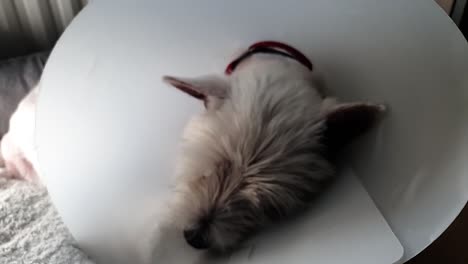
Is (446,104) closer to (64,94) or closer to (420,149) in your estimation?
(420,149)

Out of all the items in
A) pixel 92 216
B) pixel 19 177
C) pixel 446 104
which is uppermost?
pixel 446 104

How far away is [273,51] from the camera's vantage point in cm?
85

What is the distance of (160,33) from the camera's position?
0.87m

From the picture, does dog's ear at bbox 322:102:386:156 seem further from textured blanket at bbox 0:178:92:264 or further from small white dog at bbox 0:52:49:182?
small white dog at bbox 0:52:49:182

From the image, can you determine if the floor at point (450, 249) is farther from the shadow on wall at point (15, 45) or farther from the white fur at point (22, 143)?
the shadow on wall at point (15, 45)

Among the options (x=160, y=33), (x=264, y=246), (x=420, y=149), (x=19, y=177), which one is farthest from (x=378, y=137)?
(x=19, y=177)

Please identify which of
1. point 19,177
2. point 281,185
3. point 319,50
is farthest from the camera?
point 19,177

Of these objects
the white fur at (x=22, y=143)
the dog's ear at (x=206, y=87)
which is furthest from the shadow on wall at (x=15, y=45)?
the dog's ear at (x=206, y=87)

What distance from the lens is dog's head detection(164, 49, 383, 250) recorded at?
715 mm

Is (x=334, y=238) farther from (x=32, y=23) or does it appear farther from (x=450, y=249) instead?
(x=32, y=23)

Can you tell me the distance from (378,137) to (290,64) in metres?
0.15

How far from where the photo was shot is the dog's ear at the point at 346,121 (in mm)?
763

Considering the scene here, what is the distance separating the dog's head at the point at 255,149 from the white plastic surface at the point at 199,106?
4cm

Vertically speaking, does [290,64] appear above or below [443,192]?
above
